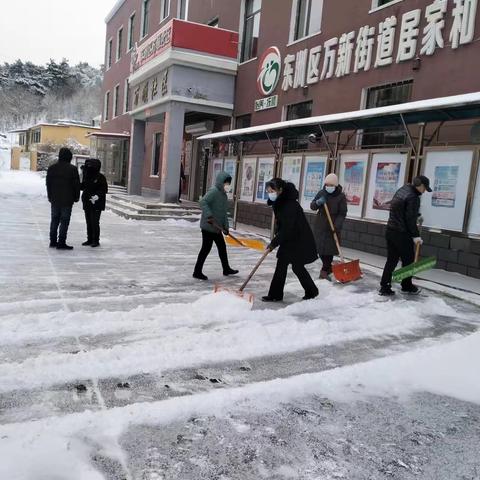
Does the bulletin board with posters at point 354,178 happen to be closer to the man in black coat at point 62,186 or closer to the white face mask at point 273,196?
the white face mask at point 273,196

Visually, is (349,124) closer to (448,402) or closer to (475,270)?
(475,270)

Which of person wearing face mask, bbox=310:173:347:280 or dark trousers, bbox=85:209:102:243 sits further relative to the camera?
dark trousers, bbox=85:209:102:243

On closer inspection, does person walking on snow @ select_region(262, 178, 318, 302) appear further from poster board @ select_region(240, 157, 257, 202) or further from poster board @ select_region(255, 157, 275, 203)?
poster board @ select_region(240, 157, 257, 202)

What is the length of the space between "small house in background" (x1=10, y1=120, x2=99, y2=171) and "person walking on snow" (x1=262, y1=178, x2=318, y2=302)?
38.4 meters

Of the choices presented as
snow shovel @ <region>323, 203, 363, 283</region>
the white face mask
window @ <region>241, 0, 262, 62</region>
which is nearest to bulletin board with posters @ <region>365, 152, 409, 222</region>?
snow shovel @ <region>323, 203, 363, 283</region>

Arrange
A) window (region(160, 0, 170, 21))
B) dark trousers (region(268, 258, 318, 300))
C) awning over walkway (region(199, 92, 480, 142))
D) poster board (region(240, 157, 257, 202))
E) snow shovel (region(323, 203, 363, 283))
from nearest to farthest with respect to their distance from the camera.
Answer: dark trousers (region(268, 258, 318, 300)) < awning over walkway (region(199, 92, 480, 142)) < snow shovel (region(323, 203, 363, 283)) < poster board (region(240, 157, 257, 202)) < window (region(160, 0, 170, 21))

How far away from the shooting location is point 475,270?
7453 millimetres

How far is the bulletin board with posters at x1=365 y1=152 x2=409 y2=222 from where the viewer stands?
8274 millimetres

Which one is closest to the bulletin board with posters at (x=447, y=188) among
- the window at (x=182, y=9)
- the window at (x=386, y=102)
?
the window at (x=386, y=102)

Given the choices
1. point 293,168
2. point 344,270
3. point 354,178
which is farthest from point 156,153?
point 344,270

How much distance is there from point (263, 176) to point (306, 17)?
4853 millimetres

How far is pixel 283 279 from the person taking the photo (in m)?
5.84

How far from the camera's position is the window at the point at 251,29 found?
15.5m

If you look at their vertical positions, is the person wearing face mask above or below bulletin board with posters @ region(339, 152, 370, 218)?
below
